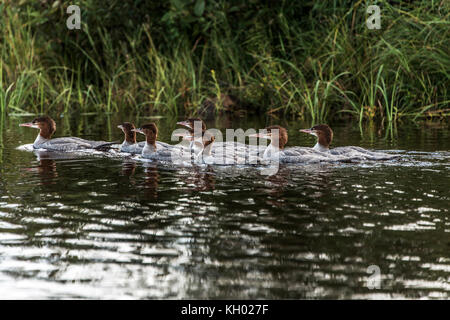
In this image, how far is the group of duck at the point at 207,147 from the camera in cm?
1062

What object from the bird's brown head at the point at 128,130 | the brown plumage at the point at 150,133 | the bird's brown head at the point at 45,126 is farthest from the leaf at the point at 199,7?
the brown plumage at the point at 150,133

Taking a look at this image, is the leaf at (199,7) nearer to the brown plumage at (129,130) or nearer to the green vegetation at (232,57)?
the green vegetation at (232,57)

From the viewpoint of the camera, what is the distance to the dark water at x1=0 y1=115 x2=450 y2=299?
4.98 metres

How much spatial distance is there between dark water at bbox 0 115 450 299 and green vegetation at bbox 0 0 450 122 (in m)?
5.39

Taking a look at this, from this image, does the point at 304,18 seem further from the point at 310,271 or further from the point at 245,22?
the point at 310,271

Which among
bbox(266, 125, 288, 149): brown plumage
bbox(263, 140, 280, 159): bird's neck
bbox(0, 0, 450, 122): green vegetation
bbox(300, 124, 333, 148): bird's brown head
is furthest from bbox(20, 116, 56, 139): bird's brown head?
bbox(300, 124, 333, 148): bird's brown head

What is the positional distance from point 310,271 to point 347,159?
5.47 metres

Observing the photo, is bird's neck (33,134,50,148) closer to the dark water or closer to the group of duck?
the group of duck

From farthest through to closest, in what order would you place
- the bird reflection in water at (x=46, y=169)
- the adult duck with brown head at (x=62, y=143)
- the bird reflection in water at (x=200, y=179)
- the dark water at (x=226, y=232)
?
the adult duck with brown head at (x=62, y=143) → the bird reflection in water at (x=46, y=169) → the bird reflection in water at (x=200, y=179) → the dark water at (x=226, y=232)

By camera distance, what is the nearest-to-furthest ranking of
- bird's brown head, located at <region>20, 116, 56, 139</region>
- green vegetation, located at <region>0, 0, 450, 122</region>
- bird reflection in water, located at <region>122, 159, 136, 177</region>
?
bird reflection in water, located at <region>122, 159, 136, 177</region> < bird's brown head, located at <region>20, 116, 56, 139</region> < green vegetation, located at <region>0, 0, 450, 122</region>

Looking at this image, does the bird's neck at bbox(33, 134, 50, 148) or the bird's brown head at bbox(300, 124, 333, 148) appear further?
the bird's neck at bbox(33, 134, 50, 148)

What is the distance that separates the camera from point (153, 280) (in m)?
5.07

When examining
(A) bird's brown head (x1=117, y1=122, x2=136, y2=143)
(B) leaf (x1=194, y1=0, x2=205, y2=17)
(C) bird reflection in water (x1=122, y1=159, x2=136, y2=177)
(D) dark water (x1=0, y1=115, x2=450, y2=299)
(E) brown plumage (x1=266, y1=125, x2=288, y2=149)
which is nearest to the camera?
(D) dark water (x1=0, y1=115, x2=450, y2=299)

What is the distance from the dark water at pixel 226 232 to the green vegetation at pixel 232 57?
Result: 5.39m
